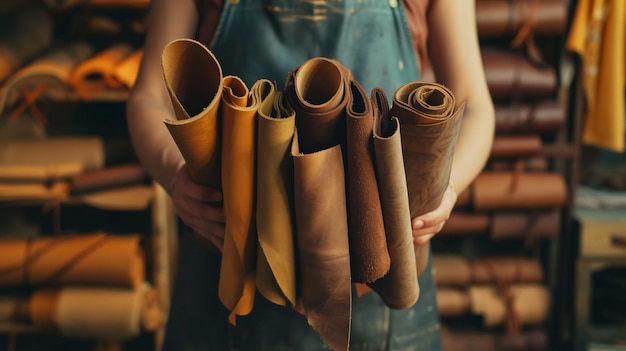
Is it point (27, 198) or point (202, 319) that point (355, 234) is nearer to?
point (202, 319)

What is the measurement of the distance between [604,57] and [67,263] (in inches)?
73.5

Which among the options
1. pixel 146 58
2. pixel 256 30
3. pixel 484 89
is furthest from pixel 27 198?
pixel 484 89

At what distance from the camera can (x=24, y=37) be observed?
2109 millimetres

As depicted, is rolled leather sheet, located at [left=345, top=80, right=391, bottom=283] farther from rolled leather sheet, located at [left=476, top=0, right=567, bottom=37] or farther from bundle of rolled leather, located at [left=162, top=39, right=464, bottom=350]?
rolled leather sheet, located at [left=476, top=0, right=567, bottom=37]

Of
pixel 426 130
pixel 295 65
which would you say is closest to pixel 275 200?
pixel 426 130

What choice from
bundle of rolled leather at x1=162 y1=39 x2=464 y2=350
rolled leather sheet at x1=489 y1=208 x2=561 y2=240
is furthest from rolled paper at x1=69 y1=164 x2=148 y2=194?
bundle of rolled leather at x1=162 y1=39 x2=464 y2=350

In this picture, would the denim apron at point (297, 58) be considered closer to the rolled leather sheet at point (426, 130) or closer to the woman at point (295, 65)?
the woman at point (295, 65)

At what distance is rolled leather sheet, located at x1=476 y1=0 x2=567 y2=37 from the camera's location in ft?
6.96

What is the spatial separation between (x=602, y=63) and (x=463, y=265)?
0.83 metres

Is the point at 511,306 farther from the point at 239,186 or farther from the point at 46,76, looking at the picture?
the point at 239,186

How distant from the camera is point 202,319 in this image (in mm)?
1000

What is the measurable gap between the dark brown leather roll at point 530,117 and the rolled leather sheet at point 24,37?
60.4 inches

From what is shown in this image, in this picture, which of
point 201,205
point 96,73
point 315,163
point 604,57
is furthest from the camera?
point 604,57

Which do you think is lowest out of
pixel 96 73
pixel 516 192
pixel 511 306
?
pixel 511 306
